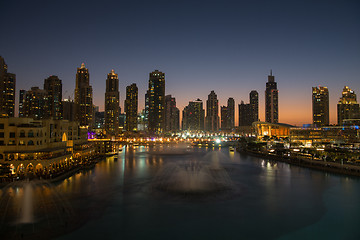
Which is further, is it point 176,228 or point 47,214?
point 47,214

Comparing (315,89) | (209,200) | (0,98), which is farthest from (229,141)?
(209,200)

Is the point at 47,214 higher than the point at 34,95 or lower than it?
lower

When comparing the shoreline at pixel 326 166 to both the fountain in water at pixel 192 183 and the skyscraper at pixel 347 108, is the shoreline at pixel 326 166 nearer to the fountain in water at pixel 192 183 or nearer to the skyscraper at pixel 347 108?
the fountain in water at pixel 192 183

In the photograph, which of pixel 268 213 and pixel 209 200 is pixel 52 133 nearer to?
pixel 209 200

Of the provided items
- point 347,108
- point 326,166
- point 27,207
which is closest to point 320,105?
point 347,108

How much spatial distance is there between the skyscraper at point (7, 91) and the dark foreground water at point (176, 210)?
102 metres

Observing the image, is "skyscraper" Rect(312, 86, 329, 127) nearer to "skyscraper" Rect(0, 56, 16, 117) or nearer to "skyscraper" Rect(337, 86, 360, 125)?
"skyscraper" Rect(337, 86, 360, 125)

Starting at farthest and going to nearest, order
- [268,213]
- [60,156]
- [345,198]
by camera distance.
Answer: [60,156], [345,198], [268,213]

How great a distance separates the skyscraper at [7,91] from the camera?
376 feet

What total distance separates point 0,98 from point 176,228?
124m

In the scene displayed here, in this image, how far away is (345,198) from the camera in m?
28.6

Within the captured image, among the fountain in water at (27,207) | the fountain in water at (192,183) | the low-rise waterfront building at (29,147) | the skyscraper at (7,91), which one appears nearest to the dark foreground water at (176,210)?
the fountain in water at (27,207)

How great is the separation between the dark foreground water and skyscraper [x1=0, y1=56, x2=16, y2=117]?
102 metres

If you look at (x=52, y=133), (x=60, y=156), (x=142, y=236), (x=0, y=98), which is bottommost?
(x=142, y=236)
